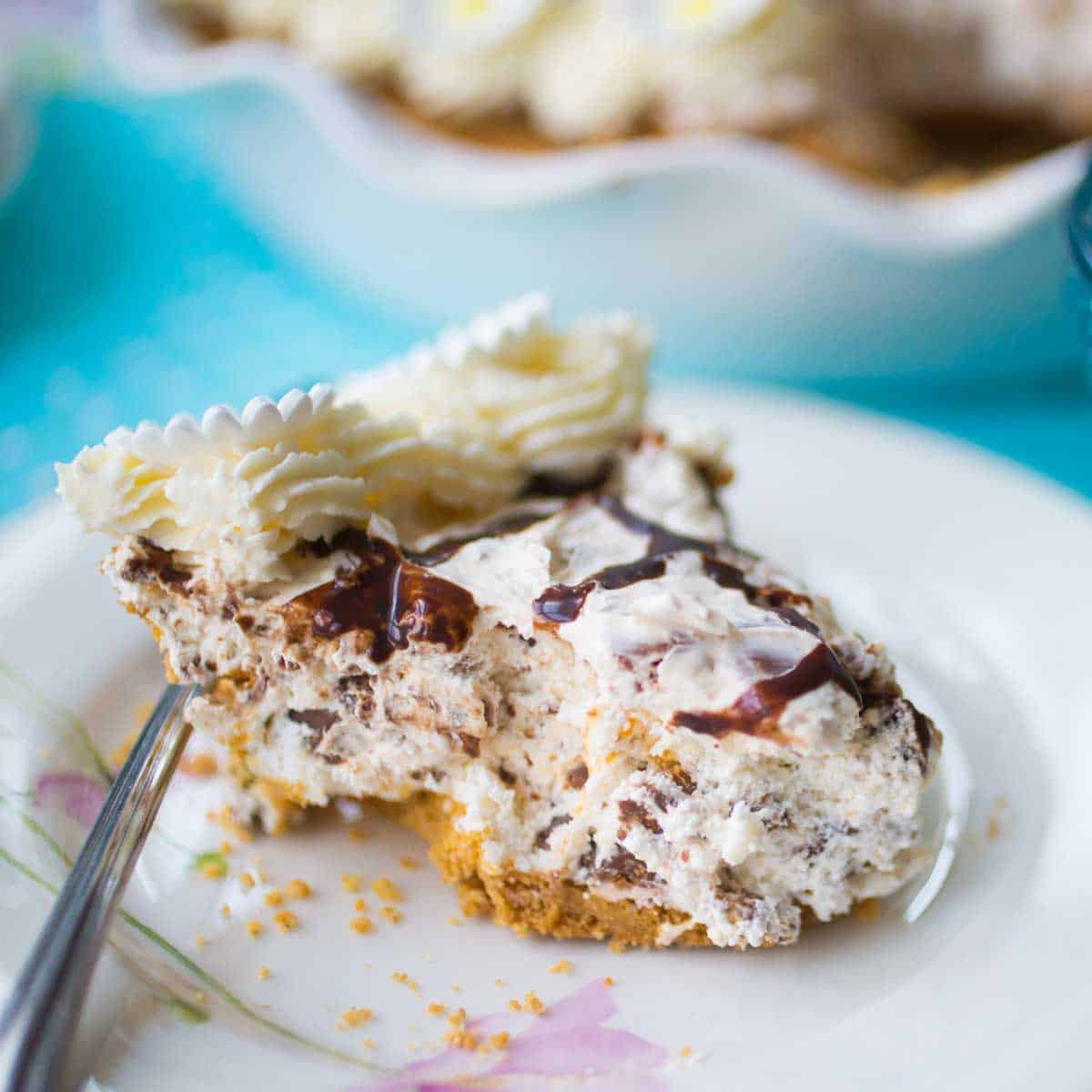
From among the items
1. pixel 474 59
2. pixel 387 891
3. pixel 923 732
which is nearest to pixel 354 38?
pixel 474 59

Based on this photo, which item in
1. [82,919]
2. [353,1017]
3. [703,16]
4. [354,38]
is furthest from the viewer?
[354,38]

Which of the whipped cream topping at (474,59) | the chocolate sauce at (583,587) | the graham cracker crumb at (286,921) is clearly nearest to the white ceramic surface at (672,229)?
the whipped cream topping at (474,59)

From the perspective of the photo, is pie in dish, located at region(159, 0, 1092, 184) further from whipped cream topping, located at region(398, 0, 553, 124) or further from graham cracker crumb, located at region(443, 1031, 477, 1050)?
graham cracker crumb, located at region(443, 1031, 477, 1050)

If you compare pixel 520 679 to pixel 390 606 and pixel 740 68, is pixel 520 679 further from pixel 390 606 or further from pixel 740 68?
pixel 740 68

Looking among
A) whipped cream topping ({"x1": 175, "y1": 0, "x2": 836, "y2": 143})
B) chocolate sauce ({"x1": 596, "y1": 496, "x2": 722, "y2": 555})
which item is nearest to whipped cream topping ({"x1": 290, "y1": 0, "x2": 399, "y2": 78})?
whipped cream topping ({"x1": 175, "y1": 0, "x2": 836, "y2": 143})

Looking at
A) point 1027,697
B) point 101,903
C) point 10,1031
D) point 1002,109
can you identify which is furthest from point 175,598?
point 1002,109

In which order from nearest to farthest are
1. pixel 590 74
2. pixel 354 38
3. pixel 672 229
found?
pixel 672 229, pixel 590 74, pixel 354 38

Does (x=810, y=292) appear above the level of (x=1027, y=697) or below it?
above

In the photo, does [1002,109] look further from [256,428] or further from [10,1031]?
[10,1031]
